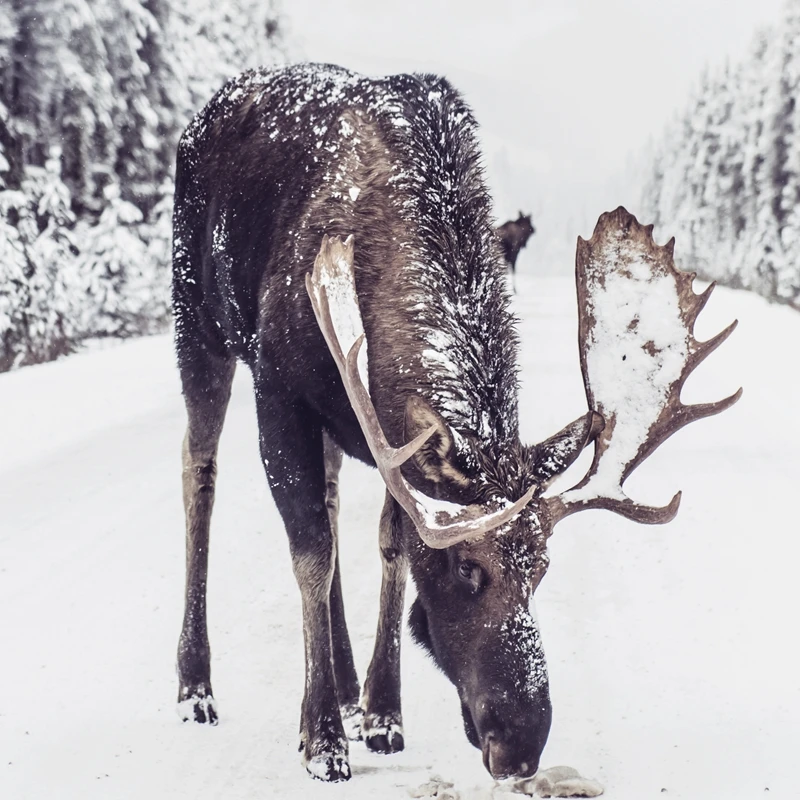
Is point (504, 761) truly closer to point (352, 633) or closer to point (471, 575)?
point (471, 575)

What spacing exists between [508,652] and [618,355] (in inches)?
41.7

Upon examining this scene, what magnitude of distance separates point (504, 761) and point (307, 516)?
48.3 inches

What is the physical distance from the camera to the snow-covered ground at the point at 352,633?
136 inches

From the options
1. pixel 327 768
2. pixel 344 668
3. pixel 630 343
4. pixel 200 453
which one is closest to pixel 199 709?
pixel 344 668

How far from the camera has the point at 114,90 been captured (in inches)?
672

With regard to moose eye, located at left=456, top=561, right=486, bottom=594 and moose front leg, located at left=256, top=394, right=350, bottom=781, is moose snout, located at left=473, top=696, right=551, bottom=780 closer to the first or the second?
moose eye, located at left=456, top=561, right=486, bottom=594

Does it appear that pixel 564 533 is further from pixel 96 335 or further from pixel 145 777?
pixel 96 335

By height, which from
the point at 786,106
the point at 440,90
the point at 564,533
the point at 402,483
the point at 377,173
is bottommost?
the point at 564,533

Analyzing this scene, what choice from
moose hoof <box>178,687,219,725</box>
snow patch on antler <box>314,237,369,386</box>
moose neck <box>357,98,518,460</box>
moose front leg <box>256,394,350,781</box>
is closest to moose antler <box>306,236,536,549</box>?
snow patch on antler <box>314,237,369,386</box>

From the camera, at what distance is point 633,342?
11.0 feet

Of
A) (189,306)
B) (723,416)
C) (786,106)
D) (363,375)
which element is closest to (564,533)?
(189,306)

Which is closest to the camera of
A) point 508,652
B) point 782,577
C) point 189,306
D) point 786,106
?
point 508,652

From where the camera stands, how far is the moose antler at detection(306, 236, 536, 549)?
278cm

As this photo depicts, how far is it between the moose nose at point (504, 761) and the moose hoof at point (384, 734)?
1.02 meters
